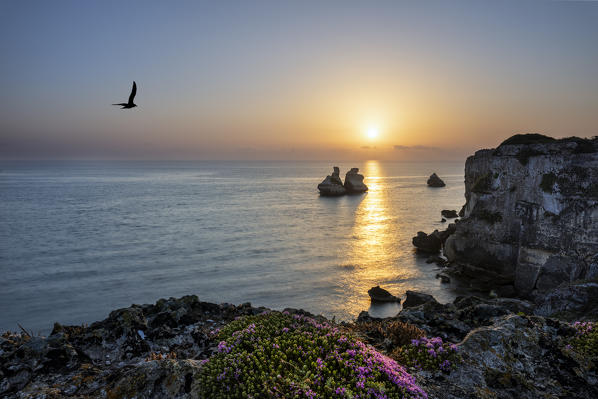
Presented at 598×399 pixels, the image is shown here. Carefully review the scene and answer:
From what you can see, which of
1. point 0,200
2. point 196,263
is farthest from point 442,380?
point 0,200

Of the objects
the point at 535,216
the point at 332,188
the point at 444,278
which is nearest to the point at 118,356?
the point at 535,216

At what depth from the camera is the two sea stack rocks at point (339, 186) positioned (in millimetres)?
130500

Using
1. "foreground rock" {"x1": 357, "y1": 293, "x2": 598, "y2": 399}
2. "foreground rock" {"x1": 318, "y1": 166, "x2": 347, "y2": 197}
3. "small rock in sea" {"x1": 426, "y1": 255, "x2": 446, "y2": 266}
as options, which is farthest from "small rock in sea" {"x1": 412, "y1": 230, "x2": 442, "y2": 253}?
"foreground rock" {"x1": 318, "y1": 166, "x2": 347, "y2": 197}

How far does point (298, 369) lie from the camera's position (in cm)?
565

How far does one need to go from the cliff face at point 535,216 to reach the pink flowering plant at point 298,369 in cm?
2981

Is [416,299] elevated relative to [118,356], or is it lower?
lower

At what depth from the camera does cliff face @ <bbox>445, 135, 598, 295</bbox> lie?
2966 centimetres

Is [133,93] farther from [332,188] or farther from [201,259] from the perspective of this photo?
[332,188]

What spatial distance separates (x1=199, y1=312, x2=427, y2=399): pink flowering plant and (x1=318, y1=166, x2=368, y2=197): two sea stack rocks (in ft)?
408

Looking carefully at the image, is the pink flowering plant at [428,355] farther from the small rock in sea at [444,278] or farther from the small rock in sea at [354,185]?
the small rock in sea at [354,185]

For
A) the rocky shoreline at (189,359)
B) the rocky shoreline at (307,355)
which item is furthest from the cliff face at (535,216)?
the rocky shoreline at (189,359)

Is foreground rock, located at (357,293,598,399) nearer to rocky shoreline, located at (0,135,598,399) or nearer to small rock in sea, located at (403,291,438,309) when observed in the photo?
rocky shoreline, located at (0,135,598,399)

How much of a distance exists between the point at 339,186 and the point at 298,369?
12813 centimetres

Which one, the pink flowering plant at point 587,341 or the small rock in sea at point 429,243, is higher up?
the pink flowering plant at point 587,341
